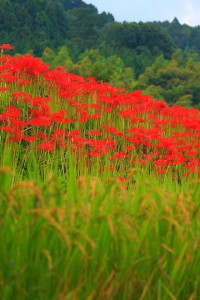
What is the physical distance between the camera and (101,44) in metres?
Answer: 87.9

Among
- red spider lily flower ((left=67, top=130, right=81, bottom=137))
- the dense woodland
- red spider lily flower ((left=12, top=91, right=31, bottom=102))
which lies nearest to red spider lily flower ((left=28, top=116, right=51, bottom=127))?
red spider lily flower ((left=67, top=130, right=81, bottom=137))

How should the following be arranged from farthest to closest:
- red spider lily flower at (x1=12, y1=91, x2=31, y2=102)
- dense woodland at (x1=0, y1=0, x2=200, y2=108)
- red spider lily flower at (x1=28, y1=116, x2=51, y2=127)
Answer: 1. dense woodland at (x1=0, y1=0, x2=200, y2=108)
2. red spider lily flower at (x1=12, y1=91, x2=31, y2=102)
3. red spider lily flower at (x1=28, y1=116, x2=51, y2=127)

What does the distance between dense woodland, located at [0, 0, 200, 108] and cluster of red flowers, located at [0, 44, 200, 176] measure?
4100 cm

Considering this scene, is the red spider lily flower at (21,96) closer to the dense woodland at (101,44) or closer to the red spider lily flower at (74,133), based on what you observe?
the red spider lily flower at (74,133)

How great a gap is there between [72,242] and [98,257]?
204mm

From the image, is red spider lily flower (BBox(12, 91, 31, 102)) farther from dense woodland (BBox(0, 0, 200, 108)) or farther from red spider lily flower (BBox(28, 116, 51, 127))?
dense woodland (BBox(0, 0, 200, 108))

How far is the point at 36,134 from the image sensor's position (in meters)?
9.52

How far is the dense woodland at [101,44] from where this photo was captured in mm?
57438

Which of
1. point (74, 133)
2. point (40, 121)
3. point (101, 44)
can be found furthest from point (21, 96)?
Result: point (101, 44)

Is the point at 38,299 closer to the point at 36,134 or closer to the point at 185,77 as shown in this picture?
the point at 36,134

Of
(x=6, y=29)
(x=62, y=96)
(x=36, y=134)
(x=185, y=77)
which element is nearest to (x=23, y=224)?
(x=36, y=134)

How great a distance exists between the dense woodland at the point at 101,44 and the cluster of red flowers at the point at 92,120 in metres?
41.0

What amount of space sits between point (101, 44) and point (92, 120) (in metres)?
78.3

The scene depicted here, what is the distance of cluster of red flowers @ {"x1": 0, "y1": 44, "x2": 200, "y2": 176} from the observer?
9234 mm
